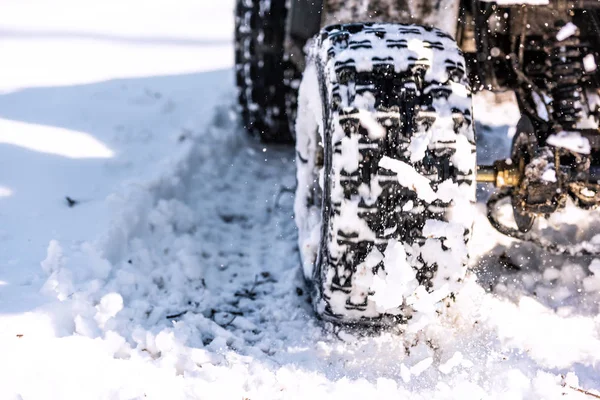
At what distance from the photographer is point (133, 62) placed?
18.2ft

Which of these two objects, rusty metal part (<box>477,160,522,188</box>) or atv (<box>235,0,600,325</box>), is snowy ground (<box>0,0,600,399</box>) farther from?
rusty metal part (<box>477,160,522,188</box>)

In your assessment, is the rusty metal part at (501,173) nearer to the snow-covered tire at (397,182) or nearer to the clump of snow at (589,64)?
the snow-covered tire at (397,182)

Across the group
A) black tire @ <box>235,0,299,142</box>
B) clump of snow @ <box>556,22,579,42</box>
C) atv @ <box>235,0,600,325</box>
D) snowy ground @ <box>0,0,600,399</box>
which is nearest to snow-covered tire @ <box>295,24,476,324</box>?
atv @ <box>235,0,600,325</box>

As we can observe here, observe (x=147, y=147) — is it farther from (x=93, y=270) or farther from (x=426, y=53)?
(x=426, y=53)

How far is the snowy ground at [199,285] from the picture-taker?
73.5 inches

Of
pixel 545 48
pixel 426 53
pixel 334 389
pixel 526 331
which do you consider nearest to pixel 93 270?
pixel 334 389

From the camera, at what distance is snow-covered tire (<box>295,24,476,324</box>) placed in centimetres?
192

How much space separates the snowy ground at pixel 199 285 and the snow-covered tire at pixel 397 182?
246mm

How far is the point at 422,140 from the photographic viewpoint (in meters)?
1.92

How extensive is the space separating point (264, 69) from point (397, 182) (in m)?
1.92

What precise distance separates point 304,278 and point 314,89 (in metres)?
0.74

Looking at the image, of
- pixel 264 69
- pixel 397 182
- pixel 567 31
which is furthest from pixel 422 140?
pixel 264 69

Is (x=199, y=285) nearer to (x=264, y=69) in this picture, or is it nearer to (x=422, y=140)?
(x=422, y=140)

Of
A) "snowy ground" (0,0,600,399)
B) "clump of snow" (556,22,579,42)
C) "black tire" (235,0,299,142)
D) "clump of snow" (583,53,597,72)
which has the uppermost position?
"clump of snow" (556,22,579,42)
